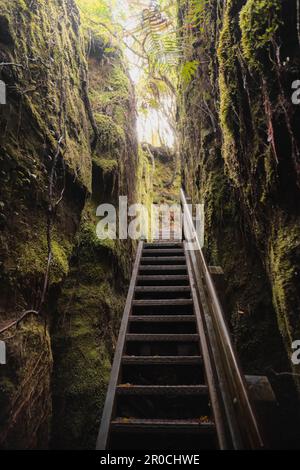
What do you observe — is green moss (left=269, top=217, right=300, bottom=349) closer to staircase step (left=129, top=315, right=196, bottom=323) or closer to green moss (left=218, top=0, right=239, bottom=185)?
green moss (left=218, top=0, right=239, bottom=185)

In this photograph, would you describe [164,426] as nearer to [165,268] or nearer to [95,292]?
[95,292]

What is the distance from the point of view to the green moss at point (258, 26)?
81.0 inches

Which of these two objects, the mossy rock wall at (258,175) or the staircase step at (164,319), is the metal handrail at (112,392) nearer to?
the staircase step at (164,319)

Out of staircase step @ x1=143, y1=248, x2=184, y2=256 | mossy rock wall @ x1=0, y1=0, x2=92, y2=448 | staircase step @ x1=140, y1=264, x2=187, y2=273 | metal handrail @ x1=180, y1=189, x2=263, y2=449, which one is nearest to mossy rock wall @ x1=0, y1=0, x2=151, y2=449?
mossy rock wall @ x1=0, y1=0, x2=92, y2=448

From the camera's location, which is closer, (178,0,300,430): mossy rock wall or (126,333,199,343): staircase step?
(178,0,300,430): mossy rock wall

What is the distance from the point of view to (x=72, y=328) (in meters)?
4.27

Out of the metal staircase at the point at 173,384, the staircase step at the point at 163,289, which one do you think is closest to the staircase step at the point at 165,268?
the metal staircase at the point at 173,384

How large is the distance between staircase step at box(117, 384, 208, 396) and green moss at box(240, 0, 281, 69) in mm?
3025

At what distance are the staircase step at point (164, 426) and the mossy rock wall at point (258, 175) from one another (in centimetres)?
89

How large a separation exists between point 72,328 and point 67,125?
294cm

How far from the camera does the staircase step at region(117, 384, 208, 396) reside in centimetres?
301

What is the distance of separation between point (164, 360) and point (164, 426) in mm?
787

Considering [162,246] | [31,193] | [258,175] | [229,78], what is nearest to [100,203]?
[162,246]

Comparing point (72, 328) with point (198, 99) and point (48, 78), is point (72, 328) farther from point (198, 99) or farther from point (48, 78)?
point (198, 99)
